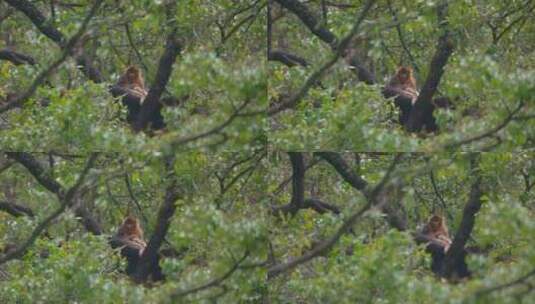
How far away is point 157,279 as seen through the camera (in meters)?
5.55

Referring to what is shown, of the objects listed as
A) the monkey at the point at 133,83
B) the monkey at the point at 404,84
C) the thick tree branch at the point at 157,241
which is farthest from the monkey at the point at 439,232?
the monkey at the point at 133,83

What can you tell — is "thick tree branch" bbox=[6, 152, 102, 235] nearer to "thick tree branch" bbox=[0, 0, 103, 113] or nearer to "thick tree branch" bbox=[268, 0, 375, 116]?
"thick tree branch" bbox=[0, 0, 103, 113]

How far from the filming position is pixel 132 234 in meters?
5.57

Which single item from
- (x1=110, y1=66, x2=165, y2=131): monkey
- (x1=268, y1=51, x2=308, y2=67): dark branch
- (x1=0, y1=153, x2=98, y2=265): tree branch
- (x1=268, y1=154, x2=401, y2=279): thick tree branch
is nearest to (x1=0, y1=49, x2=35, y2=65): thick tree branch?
(x1=110, y1=66, x2=165, y2=131): monkey

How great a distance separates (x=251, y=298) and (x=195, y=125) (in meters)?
0.71

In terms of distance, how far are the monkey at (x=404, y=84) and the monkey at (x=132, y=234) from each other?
1.13 meters

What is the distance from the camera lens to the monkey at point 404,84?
5438 millimetres

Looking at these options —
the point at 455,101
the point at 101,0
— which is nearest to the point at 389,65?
the point at 455,101

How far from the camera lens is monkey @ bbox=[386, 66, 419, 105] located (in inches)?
214

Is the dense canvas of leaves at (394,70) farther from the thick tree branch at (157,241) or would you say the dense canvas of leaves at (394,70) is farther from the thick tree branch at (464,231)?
the thick tree branch at (157,241)

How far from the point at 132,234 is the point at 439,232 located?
47.1 inches

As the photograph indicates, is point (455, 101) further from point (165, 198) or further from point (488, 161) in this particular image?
point (165, 198)

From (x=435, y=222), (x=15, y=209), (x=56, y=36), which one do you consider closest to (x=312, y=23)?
(x=435, y=222)

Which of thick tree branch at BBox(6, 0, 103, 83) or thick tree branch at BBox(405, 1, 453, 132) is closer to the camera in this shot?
thick tree branch at BBox(405, 1, 453, 132)
